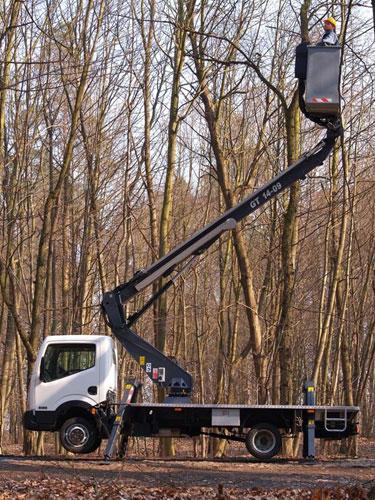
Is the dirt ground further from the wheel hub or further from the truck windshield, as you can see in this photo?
the truck windshield

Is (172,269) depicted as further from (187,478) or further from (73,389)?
(187,478)

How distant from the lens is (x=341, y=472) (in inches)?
543

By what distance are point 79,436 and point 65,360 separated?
1564 mm

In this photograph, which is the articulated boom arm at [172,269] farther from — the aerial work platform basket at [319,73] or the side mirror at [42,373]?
the aerial work platform basket at [319,73]

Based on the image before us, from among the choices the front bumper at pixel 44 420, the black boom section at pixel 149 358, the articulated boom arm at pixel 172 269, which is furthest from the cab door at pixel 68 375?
the articulated boom arm at pixel 172 269

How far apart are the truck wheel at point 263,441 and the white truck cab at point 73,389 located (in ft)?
9.37

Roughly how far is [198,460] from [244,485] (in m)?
3.97

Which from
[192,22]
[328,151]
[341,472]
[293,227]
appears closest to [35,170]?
[192,22]

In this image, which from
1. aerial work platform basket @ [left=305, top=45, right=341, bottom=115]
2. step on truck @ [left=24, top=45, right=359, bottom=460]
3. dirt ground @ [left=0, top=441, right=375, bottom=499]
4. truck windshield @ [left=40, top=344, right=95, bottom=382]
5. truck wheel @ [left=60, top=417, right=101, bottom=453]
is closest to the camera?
dirt ground @ [left=0, top=441, right=375, bottom=499]

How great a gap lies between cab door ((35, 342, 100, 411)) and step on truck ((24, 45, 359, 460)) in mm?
20

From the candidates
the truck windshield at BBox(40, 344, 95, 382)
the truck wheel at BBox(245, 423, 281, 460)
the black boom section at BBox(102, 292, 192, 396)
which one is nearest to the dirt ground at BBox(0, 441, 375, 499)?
the truck wheel at BBox(245, 423, 281, 460)

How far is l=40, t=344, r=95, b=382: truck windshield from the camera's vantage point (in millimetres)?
16859

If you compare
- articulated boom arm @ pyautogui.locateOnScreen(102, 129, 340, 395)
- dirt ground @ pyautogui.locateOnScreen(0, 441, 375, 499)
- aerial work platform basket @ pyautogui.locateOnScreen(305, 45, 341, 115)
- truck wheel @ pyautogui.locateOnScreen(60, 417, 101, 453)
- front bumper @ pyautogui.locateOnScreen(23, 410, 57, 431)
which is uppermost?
aerial work platform basket @ pyautogui.locateOnScreen(305, 45, 341, 115)

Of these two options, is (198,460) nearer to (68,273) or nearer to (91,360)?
(91,360)
